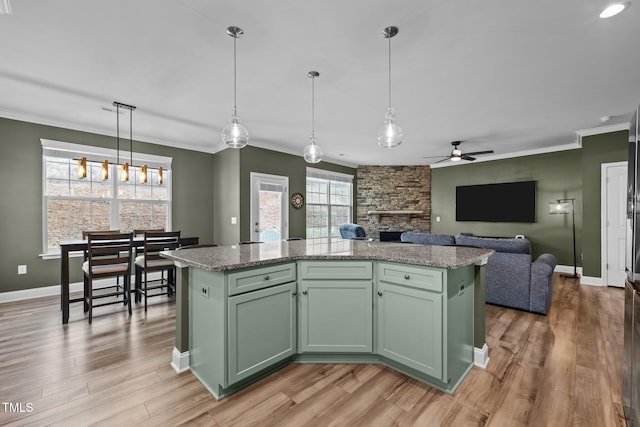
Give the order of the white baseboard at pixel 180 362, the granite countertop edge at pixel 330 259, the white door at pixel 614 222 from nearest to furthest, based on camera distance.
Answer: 1. the granite countertop edge at pixel 330 259
2. the white baseboard at pixel 180 362
3. the white door at pixel 614 222

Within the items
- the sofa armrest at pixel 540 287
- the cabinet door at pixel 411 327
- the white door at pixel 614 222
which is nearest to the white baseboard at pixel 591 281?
the white door at pixel 614 222

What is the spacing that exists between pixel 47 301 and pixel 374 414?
4708 millimetres

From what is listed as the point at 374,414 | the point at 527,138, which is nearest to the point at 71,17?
the point at 374,414

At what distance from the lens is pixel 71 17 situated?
2102 mm

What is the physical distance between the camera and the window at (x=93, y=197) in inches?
170

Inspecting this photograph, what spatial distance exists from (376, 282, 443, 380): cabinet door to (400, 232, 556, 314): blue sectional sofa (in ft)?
6.71

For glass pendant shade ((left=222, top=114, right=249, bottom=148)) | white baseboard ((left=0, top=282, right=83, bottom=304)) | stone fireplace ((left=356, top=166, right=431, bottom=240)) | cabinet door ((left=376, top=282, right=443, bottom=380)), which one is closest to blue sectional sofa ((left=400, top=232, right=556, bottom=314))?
cabinet door ((left=376, top=282, right=443, bottom=380))

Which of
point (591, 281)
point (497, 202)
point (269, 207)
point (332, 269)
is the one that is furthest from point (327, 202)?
point (591, 281)

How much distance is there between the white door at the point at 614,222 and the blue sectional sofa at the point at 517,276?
1940 mm

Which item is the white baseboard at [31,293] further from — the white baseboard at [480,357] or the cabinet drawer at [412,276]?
the white baseboard at [480,357]

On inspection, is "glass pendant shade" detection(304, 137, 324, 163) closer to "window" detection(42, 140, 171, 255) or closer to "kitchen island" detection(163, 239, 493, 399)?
"kitchen island" detection(163, 239, 493, 399)

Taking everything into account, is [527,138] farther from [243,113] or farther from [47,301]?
[47,301]

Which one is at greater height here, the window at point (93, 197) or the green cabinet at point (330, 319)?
the window at point (93, 197)

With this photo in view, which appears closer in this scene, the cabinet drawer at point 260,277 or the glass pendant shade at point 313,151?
the cabinet drawer at point 260,277
